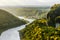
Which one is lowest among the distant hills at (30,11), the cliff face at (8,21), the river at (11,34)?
the river at (11,34)

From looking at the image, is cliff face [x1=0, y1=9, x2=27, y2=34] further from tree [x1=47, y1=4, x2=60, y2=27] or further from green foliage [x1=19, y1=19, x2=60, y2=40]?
tree [x1=47, y1=4, x2=60, y2=27]

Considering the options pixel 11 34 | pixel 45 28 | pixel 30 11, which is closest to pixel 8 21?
pixel 11 34

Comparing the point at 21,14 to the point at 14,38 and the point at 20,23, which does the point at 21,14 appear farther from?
the point at 14,38

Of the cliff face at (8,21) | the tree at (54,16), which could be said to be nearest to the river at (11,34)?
the cliff face at (8,21)

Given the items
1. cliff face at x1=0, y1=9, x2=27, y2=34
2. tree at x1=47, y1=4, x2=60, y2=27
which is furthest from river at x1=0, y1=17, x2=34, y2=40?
tree at x1=47, y1=4, x2=60, y2=27

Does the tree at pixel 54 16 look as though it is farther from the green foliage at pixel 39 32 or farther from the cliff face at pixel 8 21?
the cliff face at pixel 8 21

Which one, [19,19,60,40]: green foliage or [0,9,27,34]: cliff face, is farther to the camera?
[0,9,27,34]: cliff face
